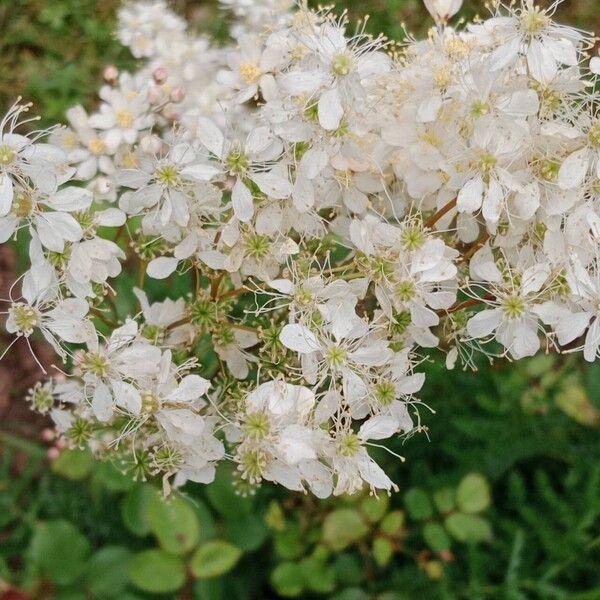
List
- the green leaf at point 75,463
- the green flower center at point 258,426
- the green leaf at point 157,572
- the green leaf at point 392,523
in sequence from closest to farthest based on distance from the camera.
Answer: the green flower center at point 258,426 → the green leaf at point 157,572 → the green leaf at point 392,523 → the green leaf at point 75,463

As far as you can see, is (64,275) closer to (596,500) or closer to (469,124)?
(469,124)

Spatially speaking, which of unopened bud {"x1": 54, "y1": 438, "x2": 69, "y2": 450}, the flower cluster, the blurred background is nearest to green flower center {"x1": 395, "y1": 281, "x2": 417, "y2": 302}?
the flower cluster

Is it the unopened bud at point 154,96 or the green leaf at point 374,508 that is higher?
the unopened bud at point 154,96

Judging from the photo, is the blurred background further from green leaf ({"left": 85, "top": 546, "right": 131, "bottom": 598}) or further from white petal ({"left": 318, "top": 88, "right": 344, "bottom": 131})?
white petal ({"left": 318, "top": 88, "right": 344, "bottom": 131})

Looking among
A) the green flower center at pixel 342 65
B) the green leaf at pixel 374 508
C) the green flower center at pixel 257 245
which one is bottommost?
the green leaf at pixel 374 508

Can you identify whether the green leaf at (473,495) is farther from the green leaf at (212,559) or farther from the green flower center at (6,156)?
the green flower center at (6,156)

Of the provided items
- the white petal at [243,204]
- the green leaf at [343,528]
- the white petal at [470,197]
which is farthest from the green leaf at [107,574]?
the white petal at [470,197]

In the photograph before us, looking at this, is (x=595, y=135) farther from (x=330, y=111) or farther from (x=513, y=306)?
(x=330, y=111)
